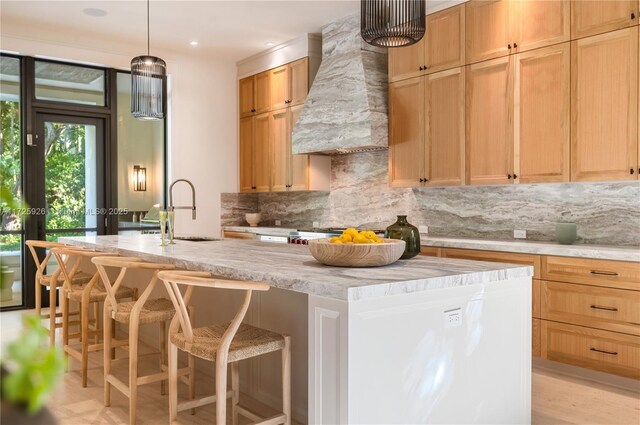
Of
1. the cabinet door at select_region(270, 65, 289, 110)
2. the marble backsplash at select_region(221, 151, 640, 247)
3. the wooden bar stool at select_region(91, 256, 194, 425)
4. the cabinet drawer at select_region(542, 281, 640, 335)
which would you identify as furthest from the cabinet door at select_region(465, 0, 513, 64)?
the wooden bar stool at select_region(91, 256, 194, 425)

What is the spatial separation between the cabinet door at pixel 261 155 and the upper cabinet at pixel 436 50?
2119mm

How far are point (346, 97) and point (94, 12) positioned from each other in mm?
2509

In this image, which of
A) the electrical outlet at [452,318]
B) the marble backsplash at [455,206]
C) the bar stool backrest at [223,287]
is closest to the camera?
the bar stool backrest at [223,287]

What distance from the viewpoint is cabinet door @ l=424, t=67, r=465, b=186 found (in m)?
4.59

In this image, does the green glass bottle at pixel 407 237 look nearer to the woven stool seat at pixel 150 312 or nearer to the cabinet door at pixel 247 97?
the woven stool seat at pixel 150 312

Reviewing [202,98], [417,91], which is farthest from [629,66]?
[202,98]

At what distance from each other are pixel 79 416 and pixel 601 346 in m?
3.11

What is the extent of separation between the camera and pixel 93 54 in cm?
608

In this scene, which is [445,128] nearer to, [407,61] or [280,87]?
[407,61]

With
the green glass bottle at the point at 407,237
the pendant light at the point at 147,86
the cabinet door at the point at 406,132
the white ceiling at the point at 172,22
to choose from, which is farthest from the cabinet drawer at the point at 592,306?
the pendant light at the point at 147,86

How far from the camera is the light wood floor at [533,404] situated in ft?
9.38

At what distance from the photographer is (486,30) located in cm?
437

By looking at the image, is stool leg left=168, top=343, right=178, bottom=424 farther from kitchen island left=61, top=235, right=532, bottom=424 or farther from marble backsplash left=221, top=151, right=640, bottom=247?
marble backsplash left=221, top=151, right=640, bottom=247

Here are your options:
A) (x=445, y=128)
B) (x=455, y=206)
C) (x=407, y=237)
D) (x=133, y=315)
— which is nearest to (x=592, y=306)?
(x=407, y=237)
